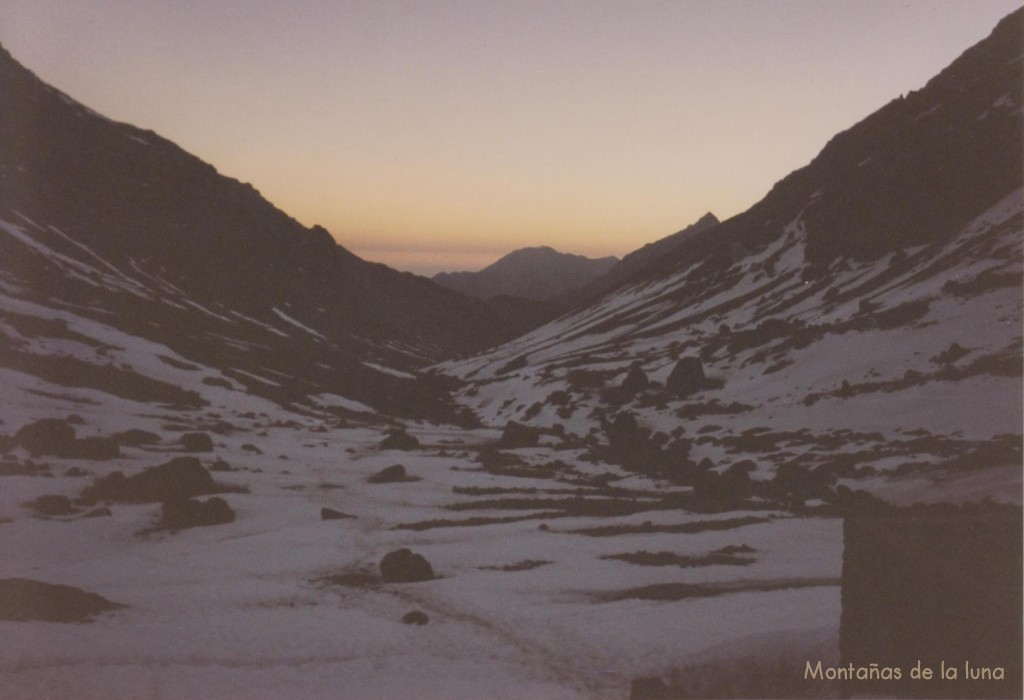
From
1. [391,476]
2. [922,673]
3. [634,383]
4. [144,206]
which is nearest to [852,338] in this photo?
[634,383]

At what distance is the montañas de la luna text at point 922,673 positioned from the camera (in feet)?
48.2

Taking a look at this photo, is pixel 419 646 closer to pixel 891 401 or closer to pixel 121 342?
pixel 891 401

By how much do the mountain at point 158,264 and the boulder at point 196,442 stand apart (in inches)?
785

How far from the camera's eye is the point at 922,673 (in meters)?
15.5

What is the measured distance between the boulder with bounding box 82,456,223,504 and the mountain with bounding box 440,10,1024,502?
28807 millimetres

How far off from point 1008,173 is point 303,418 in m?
74.4

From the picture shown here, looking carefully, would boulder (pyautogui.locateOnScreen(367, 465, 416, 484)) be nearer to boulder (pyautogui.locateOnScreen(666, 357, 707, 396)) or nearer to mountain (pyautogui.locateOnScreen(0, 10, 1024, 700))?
mountain (pyautogui.locateOnScreen(0, 10, 1024, 700))

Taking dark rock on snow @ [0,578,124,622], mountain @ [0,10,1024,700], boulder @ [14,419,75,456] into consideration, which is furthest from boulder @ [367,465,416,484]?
dark rock on snow @ [0,578,124,622]

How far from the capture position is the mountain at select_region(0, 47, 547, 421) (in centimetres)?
9569

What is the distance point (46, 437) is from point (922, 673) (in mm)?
49892

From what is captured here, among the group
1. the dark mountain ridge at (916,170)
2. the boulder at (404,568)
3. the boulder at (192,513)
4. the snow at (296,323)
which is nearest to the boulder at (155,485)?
the boulder at (192,513)

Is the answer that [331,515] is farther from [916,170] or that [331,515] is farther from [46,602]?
[916,170]

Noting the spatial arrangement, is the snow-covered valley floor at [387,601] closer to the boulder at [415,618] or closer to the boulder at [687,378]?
the boulder at [415,618]

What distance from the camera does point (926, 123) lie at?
108 meters
